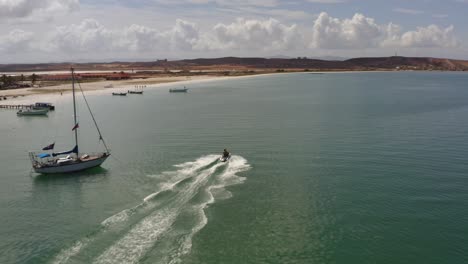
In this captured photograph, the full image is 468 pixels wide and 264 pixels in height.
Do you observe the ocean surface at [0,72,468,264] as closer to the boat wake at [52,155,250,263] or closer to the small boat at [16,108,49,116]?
the boat wake at [52,155,250,263]

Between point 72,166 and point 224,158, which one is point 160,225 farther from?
point 72,166

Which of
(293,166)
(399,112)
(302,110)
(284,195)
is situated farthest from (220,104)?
(284,195)

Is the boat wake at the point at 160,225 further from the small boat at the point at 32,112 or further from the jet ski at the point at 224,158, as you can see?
the small boat at the point at 32,112

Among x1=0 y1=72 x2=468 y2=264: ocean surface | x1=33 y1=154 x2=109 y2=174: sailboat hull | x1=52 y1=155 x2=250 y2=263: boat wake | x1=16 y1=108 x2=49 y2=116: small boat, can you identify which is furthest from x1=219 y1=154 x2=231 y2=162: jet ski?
x1=16 y1=108 x2=49 y2=116: small boat

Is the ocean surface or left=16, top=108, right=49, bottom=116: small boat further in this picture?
left=16, top=108, right=49, bottom=116: small boat

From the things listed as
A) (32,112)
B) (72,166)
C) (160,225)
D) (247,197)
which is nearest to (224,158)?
(247,197)

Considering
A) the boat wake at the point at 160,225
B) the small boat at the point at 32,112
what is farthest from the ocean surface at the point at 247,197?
the small boat at the point at 32,112

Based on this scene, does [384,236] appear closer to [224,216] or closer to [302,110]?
[224,216]
